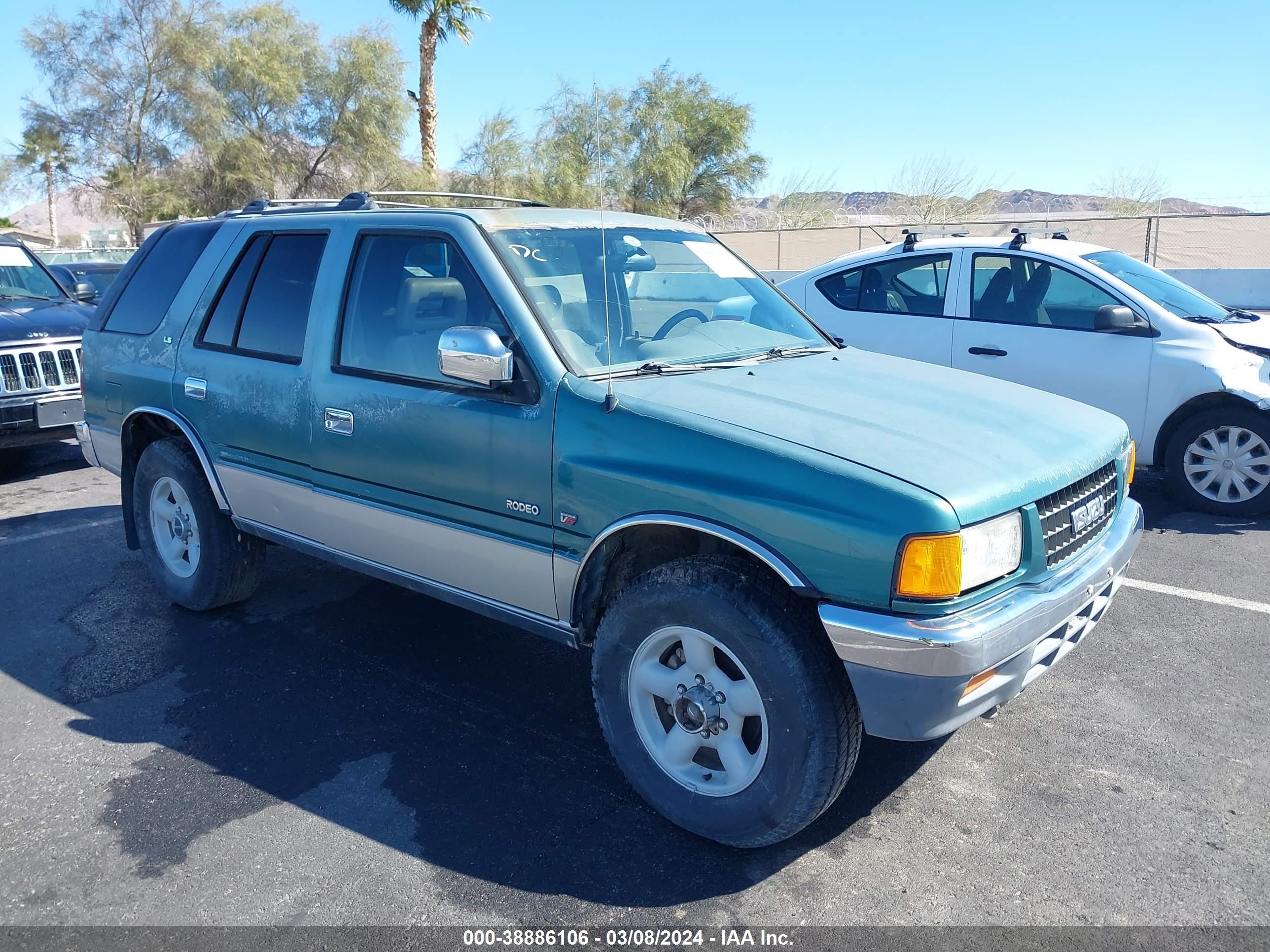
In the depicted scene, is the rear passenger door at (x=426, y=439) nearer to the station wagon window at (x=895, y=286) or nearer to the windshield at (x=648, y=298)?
the windshield at (x=648, y=298)

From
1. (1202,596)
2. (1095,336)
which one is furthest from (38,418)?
(1202,596)

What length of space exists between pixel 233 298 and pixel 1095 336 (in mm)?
5395

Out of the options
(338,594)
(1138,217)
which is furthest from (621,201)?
(338,594)

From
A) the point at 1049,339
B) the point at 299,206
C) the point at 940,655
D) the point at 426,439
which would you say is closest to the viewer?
the point at 940,655

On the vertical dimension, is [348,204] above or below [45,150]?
below

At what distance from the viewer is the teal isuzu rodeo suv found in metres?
2.69

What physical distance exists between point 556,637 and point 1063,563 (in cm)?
168

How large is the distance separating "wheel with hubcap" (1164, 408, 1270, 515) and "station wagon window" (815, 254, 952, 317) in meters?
1.87

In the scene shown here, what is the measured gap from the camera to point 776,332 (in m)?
4.16

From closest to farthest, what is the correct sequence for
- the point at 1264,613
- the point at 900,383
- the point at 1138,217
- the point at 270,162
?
the point at 900,383 < the point at 1264,613 < the point at 1138,217 < the point at 270,162

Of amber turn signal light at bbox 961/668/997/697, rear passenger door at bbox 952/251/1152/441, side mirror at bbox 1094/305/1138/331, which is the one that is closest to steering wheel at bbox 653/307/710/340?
amber turn signal light at bbox 961/668/997/697

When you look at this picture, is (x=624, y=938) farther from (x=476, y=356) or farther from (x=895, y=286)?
(x=895, y=286)

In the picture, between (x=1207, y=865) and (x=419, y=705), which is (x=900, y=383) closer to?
(x=1207, y=865)

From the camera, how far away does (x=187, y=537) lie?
4.97m
